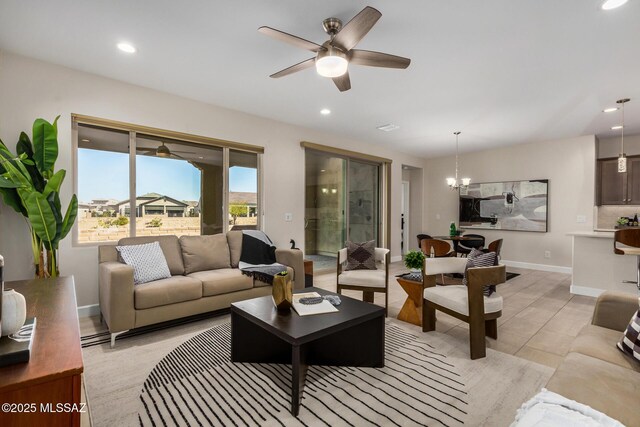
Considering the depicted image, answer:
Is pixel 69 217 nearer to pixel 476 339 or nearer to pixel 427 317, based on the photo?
pixel 427 317

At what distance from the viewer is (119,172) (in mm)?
3691

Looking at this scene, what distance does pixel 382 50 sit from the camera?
2824mm

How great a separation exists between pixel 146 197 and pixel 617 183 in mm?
7816

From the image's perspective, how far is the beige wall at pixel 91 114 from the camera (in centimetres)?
299

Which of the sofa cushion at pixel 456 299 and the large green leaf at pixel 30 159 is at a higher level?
the large green leaf at pixel 30 159

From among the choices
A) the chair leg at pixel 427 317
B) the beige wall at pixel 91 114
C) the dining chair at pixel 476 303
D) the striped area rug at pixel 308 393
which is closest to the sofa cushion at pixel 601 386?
the striped area rug at pixel 308 393

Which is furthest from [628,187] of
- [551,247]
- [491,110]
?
[491,110]

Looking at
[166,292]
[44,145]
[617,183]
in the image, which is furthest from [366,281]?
[617,183]

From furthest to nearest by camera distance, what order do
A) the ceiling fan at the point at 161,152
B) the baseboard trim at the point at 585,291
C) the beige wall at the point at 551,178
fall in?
the beige wall at the point at 551,178 < the baseboard trim at the point at 585,291 < the ceiling fan at the point at 161,152

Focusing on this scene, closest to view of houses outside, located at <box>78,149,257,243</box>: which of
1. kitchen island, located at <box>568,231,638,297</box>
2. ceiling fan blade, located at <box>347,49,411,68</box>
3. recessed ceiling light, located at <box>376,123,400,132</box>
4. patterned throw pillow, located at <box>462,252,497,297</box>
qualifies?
recessed ceiling light, located at <box>376,123,400,132</box>

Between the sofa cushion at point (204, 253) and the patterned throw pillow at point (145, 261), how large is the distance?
31 centimetres

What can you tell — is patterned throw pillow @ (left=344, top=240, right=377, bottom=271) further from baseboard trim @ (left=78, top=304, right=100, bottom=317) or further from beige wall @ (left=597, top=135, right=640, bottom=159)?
beige wall @ (left=597, top=135, right=640, bottom=159)

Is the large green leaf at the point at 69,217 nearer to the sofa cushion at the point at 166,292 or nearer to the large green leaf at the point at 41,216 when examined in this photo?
the large green leaf at the point at 41,216

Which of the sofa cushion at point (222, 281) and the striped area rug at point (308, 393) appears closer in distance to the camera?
the striped area rug at point (308, 393)
